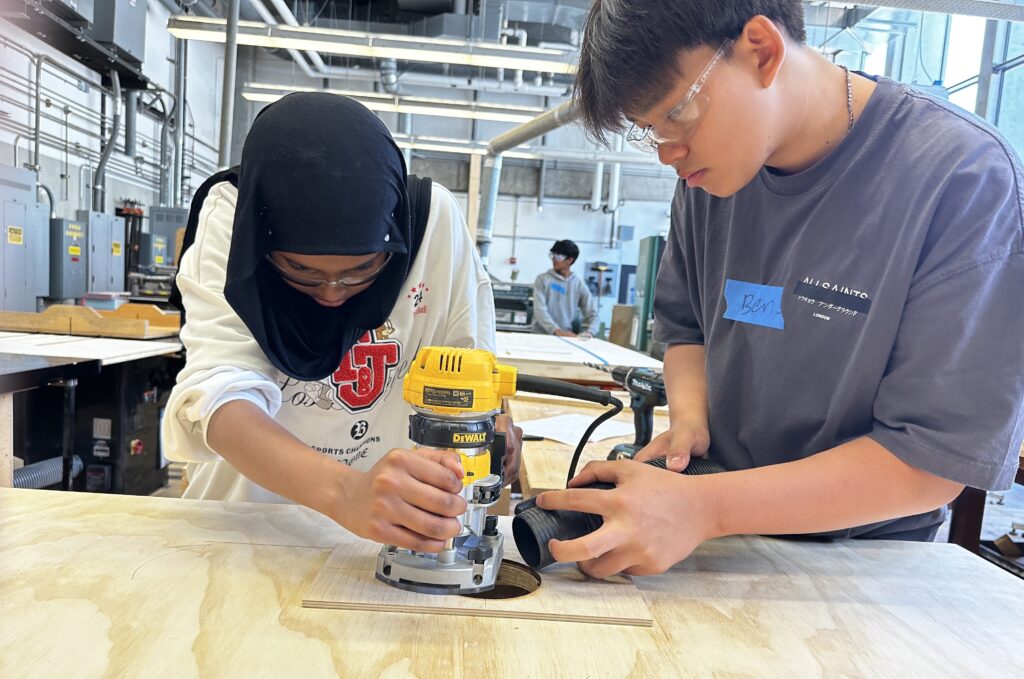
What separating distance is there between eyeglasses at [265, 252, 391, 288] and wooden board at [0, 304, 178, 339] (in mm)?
2506

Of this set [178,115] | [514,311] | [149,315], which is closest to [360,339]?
[149,315]

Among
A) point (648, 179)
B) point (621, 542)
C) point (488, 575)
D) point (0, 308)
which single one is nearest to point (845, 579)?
point (621, 542)

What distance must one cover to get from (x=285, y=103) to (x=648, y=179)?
33.7 ft

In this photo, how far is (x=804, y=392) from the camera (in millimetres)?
890

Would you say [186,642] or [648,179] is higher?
[648,179]

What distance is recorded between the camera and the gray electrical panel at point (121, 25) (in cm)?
491

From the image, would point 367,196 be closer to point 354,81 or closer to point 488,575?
point 488,575

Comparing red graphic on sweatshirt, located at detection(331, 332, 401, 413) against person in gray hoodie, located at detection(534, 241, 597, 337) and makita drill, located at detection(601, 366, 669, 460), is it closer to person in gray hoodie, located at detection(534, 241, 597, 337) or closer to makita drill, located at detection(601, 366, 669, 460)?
makita drill, located at detection(601, 366, 669, 460)

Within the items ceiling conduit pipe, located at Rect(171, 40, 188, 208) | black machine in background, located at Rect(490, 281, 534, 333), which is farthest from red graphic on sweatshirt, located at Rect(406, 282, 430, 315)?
ceiling conduit pipe, located at Rect(171, 40, 188, 208)

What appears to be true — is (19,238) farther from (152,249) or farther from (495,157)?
(495,157)

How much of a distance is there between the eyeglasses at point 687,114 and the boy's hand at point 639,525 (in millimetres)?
401

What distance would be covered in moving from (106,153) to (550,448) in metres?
5.57

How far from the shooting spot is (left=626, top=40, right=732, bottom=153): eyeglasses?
74 centimetres

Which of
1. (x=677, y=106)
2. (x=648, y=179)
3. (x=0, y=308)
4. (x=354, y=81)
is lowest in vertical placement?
(x=0, y=308)
